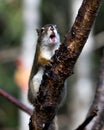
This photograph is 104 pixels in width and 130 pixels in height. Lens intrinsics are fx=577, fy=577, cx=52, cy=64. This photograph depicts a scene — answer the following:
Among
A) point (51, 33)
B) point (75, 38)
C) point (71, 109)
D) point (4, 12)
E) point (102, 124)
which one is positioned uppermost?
point (75, 38)

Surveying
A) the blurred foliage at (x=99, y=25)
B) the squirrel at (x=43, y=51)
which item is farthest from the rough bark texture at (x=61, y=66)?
the blurred foliage at (x=99, y=25)

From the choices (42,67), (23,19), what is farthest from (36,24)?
(42,67)

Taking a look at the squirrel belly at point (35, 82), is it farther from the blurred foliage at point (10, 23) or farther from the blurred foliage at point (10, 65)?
the blurred foliage at point (10, 23)

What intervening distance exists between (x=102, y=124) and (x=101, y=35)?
285 inches

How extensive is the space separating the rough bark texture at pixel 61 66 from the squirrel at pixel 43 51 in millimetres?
198

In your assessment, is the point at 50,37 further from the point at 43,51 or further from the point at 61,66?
the point at 61,66

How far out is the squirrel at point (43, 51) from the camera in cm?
130

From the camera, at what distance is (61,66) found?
3.40 ft

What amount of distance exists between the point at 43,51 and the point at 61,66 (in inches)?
13.9

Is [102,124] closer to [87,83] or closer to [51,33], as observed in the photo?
[51,33]

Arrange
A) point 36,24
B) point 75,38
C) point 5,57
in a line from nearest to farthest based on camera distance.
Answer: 1. point 75,38
2. point 36,24
3. point 5,57

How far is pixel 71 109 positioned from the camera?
908cm

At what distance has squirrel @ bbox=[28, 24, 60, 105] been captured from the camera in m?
1.30

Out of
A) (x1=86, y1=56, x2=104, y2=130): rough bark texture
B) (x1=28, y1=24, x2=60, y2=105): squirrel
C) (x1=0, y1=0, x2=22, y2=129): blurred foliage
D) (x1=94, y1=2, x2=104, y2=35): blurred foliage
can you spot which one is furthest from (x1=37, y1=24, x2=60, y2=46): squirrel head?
(x1=94, y1=2, x2=104, y2=35): blurred foliage
